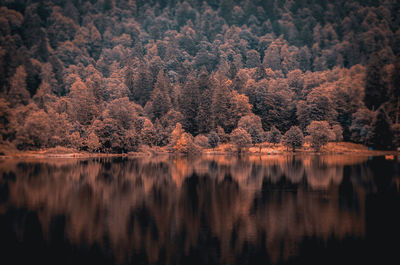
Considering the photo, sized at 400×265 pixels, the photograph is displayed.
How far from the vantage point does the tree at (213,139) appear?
14512 cm

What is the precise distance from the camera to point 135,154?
132375 millimetres

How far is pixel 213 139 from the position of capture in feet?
476

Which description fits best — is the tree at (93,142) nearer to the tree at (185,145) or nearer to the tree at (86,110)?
the tree at (86,110)

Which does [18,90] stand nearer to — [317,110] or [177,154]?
[177,154]

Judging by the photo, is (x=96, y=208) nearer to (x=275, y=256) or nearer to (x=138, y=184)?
(x=138, y=184)

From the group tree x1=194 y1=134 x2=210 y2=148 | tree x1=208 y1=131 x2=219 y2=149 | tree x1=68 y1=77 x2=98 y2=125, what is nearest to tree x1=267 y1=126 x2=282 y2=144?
tree x1=208 y1=131 x2=219 y2=149

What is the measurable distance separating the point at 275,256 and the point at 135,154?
4213 inches

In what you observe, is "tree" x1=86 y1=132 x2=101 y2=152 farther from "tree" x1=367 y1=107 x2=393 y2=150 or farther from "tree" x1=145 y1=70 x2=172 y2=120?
"tree" x1=367 y1=107 x2=393 y2=150

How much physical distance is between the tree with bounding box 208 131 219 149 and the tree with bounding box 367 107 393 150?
2003 inches

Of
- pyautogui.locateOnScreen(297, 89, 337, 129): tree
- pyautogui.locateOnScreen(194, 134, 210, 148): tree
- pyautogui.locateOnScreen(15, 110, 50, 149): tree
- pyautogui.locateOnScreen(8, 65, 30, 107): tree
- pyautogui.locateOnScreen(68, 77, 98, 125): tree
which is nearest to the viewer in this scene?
pyautogui.locateOnScreen(15, 110, 50, 149): tree

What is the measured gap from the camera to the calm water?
2900 centimetres

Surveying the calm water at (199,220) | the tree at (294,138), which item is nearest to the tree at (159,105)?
the tree at (294,138)

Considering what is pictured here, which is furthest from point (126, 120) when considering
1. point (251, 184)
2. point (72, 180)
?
point (251, 184)

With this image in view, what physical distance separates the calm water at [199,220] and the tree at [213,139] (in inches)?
3134
